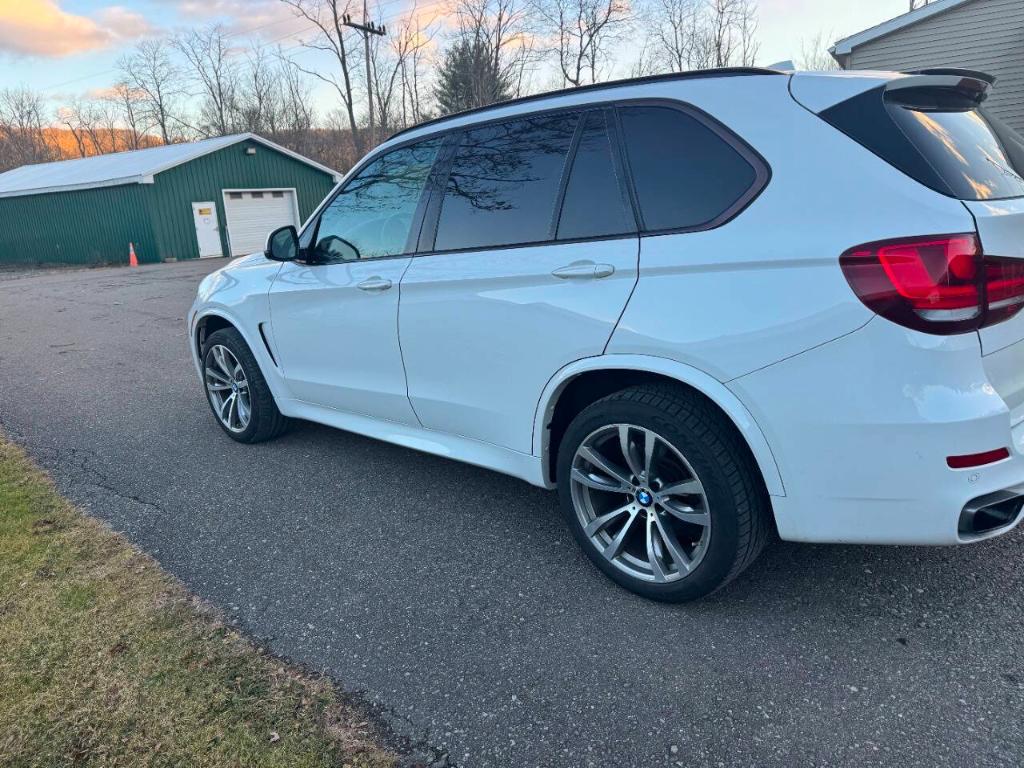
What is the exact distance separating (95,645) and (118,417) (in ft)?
11.5

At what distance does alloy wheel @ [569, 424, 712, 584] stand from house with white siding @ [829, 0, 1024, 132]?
13891 mm

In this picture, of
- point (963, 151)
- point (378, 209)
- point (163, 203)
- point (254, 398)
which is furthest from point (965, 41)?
point (163, 203)

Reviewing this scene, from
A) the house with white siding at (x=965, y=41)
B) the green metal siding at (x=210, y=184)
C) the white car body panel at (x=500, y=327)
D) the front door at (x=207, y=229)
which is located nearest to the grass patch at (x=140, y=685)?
the white car body panel at (x=500, y=327)

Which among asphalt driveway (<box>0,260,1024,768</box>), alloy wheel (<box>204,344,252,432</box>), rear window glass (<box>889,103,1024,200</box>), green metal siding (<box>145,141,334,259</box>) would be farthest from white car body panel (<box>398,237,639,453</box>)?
green metal siding (<box>145,141,334,259</box>)

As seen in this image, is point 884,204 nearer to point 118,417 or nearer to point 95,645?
point 95,645

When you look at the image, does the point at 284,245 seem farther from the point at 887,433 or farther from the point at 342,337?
the point at 887,433

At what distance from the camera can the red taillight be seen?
2.07m

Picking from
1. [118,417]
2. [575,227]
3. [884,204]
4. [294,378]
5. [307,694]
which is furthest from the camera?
[118,417]

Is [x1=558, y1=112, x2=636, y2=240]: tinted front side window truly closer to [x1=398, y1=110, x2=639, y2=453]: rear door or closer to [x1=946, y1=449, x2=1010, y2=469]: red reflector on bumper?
[x1=398, y1=110, x2=639, y2=453]: rear door

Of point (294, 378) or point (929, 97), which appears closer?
point (929, 97)

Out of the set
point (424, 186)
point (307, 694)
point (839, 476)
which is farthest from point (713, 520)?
point (424, 186)

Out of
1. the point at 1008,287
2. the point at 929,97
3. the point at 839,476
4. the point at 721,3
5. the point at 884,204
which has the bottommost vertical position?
the point at 839,476

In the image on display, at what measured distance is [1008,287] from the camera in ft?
7.04

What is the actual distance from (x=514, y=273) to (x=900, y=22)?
1493cm
